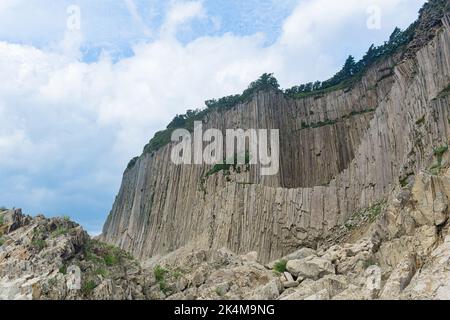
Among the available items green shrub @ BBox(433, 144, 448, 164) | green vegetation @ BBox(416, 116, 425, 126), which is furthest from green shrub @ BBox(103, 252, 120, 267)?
green vegetation @ BBox(416, 116, 425, 126)

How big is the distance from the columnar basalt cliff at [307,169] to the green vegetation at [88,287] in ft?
49.8

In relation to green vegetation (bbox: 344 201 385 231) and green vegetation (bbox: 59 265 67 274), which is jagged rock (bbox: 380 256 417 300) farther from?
green vegetation (bbox: 344 201 385 231)

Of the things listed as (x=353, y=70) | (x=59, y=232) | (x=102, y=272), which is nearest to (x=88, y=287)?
(x=102, y=272)

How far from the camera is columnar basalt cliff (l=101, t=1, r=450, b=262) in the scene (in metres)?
29.6

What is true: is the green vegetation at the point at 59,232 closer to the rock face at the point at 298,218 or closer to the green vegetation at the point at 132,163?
the rock face at the point at 298,218

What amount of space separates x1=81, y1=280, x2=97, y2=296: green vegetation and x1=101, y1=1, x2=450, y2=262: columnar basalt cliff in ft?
49.8

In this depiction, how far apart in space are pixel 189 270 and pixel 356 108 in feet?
85.7

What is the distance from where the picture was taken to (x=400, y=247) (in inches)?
672

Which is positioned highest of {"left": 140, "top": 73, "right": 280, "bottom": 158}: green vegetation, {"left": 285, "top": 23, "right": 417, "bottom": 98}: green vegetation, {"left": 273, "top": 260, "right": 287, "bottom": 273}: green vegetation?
{"left": 285, "top": 23, "right": 417, "bottom": 98}: green vegetation

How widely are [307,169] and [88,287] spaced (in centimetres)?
2969

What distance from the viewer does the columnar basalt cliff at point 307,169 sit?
97.0 feet

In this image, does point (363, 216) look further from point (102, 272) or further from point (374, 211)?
point (102, 272)
